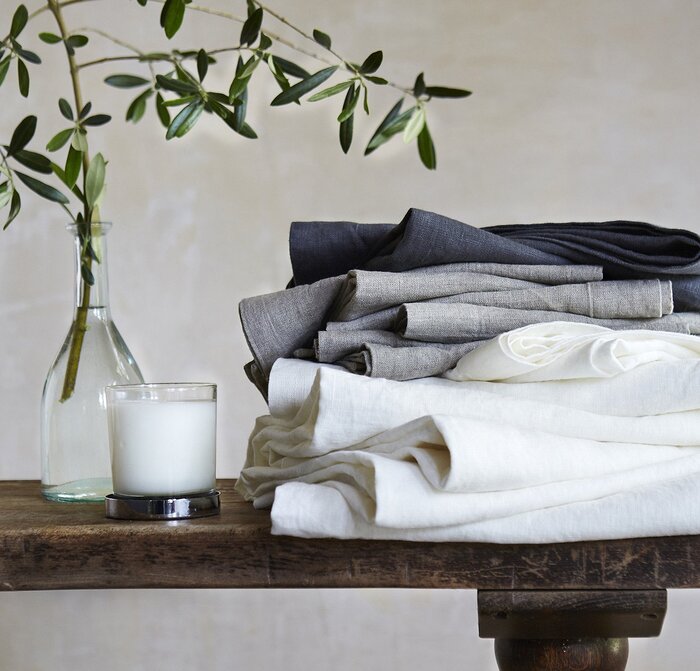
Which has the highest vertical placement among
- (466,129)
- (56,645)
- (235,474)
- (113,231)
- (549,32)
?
(549,32)

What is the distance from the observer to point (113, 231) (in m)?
1.54

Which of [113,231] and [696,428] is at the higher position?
[113,231]

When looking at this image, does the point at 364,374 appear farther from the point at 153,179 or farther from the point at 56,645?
the point at 56,645

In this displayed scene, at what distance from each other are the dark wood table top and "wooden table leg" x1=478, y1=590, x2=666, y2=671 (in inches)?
0.5

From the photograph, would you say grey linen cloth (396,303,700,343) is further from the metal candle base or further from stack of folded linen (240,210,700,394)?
the metal candle base

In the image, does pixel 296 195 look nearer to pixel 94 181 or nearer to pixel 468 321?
pixel 94 181

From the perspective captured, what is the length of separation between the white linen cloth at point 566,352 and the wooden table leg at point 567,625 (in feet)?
0.45

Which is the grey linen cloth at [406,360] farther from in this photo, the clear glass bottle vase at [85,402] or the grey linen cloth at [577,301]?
the clear glass bottle vase at [85,402]

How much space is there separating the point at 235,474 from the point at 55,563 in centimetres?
99

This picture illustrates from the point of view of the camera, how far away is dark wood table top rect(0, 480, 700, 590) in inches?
21.0

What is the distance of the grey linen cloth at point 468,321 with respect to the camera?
0.62 m

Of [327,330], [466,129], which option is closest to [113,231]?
[466,129]

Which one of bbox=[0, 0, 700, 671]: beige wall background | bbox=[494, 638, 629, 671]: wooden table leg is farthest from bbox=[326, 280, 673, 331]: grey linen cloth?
bbox=[0, 0, 700, 671]: beige wall background

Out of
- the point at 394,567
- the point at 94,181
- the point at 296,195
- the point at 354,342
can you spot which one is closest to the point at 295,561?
the point at 394,567
